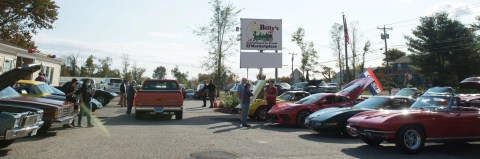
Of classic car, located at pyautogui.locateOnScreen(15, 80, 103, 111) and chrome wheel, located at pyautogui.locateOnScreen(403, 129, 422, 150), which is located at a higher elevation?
classic car, located at pyautogui.locateOnScreen(15, 80, 103, 111)

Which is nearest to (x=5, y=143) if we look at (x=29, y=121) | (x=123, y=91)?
(x=29, y=121)

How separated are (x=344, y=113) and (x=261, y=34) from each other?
12.9 meters

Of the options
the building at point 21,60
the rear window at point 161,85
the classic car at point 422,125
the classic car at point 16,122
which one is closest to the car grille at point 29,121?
the classic car at point 16,122

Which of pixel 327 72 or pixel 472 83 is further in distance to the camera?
pixel 327 72

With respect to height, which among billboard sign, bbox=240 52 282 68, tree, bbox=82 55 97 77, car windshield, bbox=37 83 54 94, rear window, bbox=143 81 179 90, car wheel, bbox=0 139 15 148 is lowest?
car wheel, bbox=0 139 15 148

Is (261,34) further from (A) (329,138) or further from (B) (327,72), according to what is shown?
(B) (327,72)

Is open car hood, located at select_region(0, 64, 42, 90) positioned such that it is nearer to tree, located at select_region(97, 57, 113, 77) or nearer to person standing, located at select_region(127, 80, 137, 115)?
person standing, located at select_region(127, 80, 137, 115)

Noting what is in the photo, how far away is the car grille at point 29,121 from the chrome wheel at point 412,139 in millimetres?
7362

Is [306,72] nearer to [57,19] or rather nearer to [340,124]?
[57,19]

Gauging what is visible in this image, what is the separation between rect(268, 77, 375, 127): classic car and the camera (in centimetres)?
1283

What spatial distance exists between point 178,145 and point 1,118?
3.38 m

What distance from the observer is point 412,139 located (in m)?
7.95

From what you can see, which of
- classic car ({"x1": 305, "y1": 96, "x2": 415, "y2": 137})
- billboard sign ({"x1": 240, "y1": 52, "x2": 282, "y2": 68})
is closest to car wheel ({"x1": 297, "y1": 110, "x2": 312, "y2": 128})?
classic car ({"x1": 305, "y1": 96, "x2": 415, "y2": 137})

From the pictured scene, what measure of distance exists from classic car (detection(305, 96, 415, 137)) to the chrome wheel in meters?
2.43
